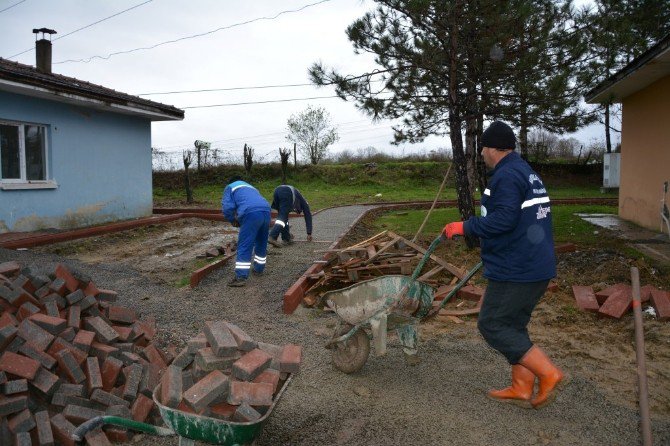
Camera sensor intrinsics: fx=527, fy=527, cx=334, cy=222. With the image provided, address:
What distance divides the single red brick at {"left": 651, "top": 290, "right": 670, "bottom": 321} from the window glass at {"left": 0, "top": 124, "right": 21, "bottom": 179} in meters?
10.6

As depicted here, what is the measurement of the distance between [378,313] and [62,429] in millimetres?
2230

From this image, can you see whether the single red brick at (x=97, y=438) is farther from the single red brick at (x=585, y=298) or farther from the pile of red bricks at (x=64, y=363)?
the single red brick at (x=585, y=298)

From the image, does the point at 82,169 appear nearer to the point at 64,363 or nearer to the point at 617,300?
Answer: the point at 64,363

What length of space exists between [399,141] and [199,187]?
1706cm

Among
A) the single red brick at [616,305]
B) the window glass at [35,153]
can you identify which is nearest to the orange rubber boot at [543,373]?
the single red brick at [616,305]

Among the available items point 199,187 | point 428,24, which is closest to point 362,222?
point 428,24

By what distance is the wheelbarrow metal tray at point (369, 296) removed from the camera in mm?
4426

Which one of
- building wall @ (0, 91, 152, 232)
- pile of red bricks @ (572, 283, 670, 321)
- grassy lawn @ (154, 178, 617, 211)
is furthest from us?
grassy lawn @ (154, 178, 617, 211)

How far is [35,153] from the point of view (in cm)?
1055

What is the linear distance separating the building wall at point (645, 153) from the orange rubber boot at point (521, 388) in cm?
894

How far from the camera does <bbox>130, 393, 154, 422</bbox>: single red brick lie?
11.3 feet

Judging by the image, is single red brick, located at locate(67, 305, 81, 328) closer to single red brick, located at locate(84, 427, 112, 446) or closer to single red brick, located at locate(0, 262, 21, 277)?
single red brick, located at locate(0, 262, 21, 277)

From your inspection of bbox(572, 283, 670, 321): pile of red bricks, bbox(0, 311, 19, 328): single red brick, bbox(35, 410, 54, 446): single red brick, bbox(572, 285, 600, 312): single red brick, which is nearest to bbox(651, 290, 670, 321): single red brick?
bbox(572, 283, 670, 321): pile of red bricks

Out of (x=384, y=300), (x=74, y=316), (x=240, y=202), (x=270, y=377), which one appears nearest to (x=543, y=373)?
(x=384, y=300)
